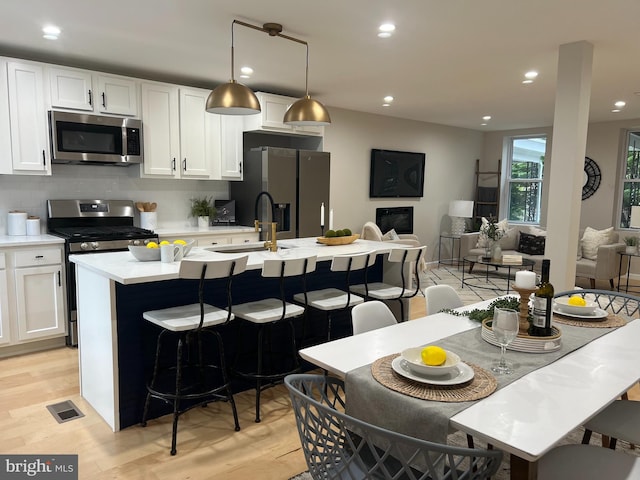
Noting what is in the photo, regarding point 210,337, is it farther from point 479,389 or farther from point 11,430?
point 479,389

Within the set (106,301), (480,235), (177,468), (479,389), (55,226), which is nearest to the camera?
(479,389)

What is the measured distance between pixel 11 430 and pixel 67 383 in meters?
0.67

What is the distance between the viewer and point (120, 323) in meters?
2.69

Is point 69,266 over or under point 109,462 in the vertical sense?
over

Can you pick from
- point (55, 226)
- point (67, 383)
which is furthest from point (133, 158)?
point (67, 383)

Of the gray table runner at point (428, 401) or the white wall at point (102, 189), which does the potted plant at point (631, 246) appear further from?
the white wall at point (102, 189)

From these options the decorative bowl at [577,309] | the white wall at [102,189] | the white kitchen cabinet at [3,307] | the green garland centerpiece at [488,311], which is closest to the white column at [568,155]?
the decorative bowl at [577,309]

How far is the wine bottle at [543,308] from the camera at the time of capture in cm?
190

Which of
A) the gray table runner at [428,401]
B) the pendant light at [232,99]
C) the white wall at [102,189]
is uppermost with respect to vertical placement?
the pendant light at [232,99]

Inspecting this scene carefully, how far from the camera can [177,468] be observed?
237 cm

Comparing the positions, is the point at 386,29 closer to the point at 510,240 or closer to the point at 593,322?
the point at 593,322

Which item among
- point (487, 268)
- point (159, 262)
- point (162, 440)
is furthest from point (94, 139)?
point (487, 268)

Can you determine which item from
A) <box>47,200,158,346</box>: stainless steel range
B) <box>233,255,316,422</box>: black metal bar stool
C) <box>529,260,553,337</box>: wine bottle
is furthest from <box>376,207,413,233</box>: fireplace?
<box>529,260,553,337</box>: wine bottle

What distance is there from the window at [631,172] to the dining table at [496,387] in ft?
22.3
